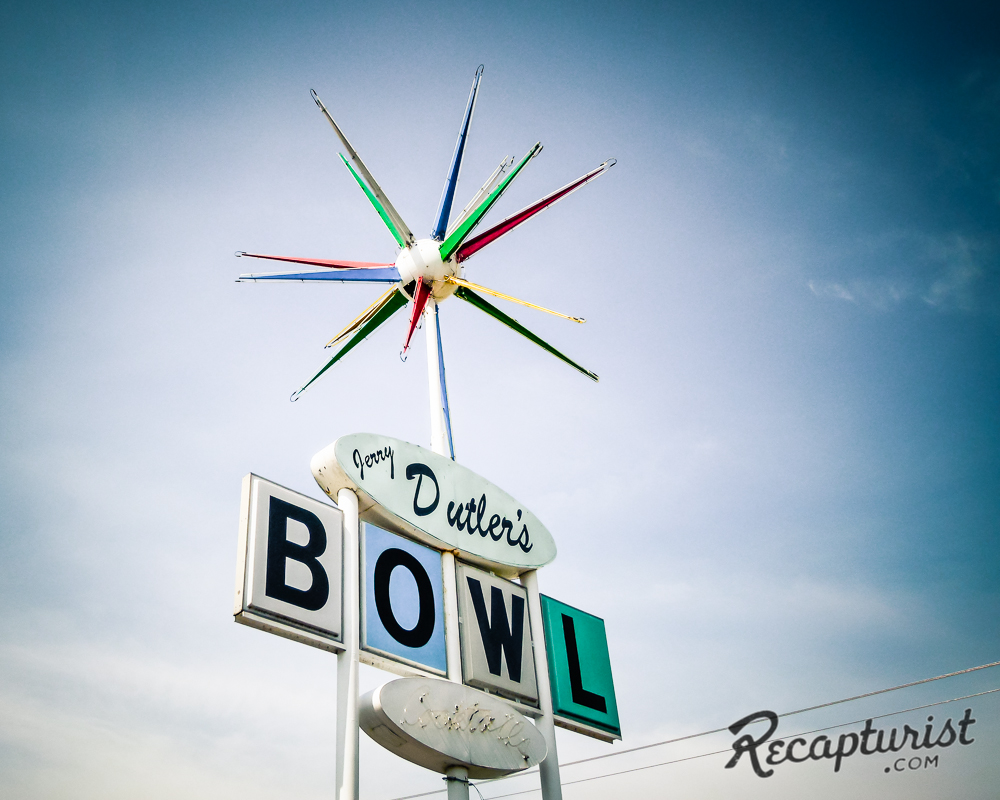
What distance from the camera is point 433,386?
51.9ft

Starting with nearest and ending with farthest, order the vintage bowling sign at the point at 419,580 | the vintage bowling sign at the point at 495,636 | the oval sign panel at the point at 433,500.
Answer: the vintage bowling sign at the point at 419,580, the oval sign panel at the point at 433,500, the vintage bowling sign at the point at 495,636

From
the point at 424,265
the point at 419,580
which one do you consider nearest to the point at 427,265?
the point at 424,265

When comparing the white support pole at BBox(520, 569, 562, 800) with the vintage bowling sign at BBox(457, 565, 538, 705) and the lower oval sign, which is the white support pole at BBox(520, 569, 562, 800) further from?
the lower oval sign

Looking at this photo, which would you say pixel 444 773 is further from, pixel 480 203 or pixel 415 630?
pixel 480 203

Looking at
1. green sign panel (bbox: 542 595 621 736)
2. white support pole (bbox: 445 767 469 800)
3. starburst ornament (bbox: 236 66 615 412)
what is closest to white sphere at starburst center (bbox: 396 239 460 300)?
starburst ornament (bbox: 236 66 615 412)

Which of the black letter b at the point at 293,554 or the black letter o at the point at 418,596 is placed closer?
the black letter b at the point at 293,554

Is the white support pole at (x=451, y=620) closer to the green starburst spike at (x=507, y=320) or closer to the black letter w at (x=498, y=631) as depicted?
the black letter w at (x=498, y=631)

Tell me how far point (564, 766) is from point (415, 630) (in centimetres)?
450

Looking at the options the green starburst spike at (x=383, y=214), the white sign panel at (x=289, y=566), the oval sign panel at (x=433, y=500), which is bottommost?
the white sign panel at (x=289, y=566)

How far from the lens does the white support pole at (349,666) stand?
10.1m

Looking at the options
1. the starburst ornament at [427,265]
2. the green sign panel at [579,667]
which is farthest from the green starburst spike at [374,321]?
the green sign panel at [579,667]

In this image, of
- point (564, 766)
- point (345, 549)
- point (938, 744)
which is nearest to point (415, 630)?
point (345, 549)

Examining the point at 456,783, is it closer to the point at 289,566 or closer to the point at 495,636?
the point at 495,636

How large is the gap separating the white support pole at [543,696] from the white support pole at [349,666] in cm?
375
